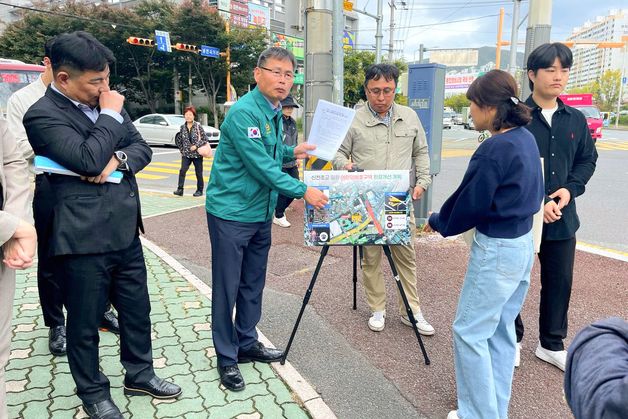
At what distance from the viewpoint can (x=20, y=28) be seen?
27.7 m

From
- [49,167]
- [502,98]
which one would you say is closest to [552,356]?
[502,98]

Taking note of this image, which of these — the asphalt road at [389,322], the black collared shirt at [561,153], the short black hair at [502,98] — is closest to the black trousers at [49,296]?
the asphalt road at [389,322]

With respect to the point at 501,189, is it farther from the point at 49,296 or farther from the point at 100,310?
the point at 49,296

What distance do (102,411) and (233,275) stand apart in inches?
40.0

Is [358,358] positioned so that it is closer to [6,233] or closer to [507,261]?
[507,261]

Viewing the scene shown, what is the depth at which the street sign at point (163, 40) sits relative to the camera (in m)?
25.5

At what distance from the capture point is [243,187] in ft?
9.47

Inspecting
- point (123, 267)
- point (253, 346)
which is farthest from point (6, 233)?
point (253, 346)

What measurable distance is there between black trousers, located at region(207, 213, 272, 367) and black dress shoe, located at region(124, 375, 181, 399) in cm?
33

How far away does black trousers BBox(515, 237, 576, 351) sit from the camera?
3.23 m

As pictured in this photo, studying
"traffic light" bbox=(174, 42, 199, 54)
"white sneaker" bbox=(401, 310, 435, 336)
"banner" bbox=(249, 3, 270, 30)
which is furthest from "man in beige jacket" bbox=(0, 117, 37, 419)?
"banner" bbox=(249, 3, 270, 30)

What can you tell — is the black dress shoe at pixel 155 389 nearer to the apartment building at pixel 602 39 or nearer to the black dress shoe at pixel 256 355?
the black dress shoe at pixel 256 355

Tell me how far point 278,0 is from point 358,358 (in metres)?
37.9

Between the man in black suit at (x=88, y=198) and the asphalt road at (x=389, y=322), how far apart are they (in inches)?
52.3
